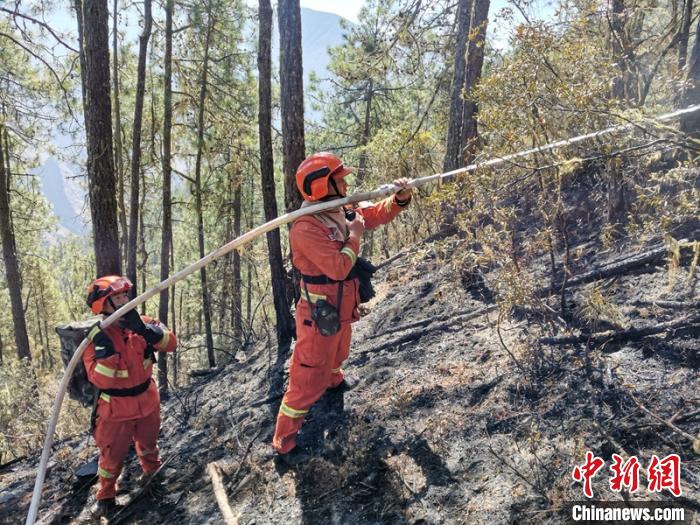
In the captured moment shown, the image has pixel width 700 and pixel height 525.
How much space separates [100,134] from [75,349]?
2.58 m

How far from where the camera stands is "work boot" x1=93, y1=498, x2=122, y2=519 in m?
4.31

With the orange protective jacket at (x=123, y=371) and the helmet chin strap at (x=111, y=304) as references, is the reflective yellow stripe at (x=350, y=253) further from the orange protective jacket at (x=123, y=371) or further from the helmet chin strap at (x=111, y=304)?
the helmet chin strap at (x=111, y=304)

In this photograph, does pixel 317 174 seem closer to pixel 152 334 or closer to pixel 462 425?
pixel 152 334

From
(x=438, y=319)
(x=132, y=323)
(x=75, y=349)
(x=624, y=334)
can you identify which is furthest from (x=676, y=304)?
(x=75, y=349)

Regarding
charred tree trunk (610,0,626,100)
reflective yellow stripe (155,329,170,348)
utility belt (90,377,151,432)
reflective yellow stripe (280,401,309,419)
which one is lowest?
reflective yellow stripe (280,401,309,419)

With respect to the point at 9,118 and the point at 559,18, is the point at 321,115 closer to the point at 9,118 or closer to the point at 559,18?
the point at 9,118

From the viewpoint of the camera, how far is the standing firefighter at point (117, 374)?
4.19m

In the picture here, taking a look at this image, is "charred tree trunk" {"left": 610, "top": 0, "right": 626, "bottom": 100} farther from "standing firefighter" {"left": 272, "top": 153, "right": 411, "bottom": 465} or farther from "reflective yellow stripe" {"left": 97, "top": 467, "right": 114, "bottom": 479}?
"reflective yellow stripe" {"left": 97, "top": 467, "right": 114, "bottom": 479}

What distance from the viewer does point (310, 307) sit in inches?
160

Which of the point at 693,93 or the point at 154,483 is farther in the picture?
the point at 154,483

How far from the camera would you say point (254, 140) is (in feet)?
42.2

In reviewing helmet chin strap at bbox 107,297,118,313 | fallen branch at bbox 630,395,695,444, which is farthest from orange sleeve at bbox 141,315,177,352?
fallen branch at bbox 630,395,695,444

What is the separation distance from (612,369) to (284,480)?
105 inches

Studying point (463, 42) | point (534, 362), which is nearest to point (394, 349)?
point (534, 362)
